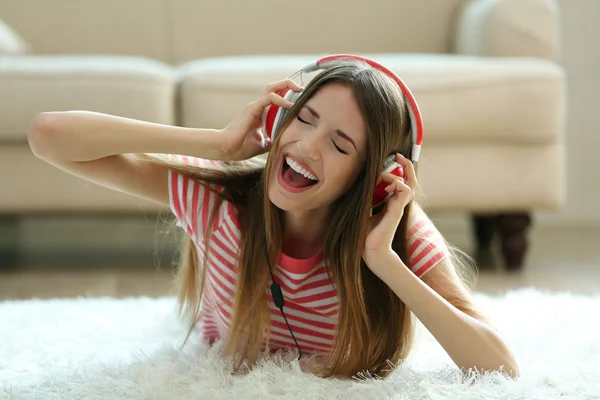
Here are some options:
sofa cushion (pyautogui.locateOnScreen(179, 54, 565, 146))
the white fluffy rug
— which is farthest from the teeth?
sofa cushion (pyautogui.locateOnScreen(179, 54, 565, 146))

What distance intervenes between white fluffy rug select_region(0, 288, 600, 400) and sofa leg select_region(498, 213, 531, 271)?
38 centimetres

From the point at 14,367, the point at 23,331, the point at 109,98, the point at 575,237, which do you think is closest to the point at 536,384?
the point at 14,367

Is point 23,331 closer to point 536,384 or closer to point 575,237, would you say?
point 536,384

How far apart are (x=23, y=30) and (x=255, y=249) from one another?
1657mm

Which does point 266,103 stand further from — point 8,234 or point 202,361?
point 8,234

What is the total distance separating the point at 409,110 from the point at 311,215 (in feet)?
0.72

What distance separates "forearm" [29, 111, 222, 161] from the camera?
3.84ft

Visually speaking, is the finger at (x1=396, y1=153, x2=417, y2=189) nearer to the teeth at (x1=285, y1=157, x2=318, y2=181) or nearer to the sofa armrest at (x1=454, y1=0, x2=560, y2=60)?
the teeth at (x1=285, y1=157, x2=318, y2=181)

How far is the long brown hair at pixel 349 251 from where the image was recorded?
1064 mm

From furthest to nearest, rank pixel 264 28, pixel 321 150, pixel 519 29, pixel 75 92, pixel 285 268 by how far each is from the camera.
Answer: pixel 264 28 < pixel 519 29 < pixel 75 92 < pixel 285 268 < pixel 321 150

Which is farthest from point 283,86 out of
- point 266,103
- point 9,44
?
point 9,44

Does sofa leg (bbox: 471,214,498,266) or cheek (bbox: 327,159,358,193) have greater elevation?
cheek (bbox: 327,159,358,193)

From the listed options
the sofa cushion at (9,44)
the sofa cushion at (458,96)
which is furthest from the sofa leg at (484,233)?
the sofa cushion at (9,44)

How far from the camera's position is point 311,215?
1191 millimetres
